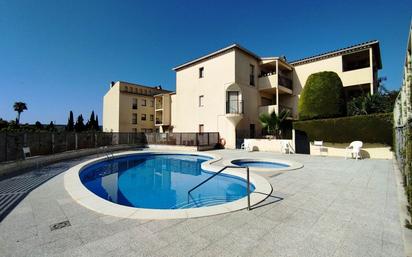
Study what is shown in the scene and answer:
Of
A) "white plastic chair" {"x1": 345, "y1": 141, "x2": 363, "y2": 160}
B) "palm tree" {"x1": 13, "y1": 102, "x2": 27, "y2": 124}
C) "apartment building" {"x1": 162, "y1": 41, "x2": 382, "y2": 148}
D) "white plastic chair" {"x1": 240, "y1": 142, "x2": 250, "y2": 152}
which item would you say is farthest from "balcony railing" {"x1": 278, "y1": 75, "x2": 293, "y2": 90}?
"palm tree" {"x1": 13, "y1": 102, "x2": 27, "y2": 124}

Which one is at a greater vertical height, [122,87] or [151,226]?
[122,87]

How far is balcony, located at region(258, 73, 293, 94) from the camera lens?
19344 mm

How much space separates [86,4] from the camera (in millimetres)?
10836

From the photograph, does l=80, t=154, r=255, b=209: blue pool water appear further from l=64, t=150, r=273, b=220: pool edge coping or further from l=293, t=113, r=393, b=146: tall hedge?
l=293, t=113, r=393, b=146: tall hedge

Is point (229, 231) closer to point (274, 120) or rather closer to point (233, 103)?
point (274, 120)

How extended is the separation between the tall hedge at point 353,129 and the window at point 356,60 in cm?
894

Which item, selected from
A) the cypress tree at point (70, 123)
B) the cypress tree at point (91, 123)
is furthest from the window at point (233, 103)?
the cypress tree at point (70, 123)

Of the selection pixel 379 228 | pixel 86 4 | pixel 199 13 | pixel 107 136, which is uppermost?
pixel 199 13

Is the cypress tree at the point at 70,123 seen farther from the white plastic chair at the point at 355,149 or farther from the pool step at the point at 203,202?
the white plastic chair at the point at 355,149

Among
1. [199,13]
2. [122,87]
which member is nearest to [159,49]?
[199,13]

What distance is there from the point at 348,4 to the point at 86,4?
52.1 ft

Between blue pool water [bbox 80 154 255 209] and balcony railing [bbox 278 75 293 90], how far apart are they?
14099mm

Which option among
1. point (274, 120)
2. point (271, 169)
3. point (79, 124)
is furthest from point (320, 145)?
point (79, 124)

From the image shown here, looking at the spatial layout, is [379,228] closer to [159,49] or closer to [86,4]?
[86,4]
